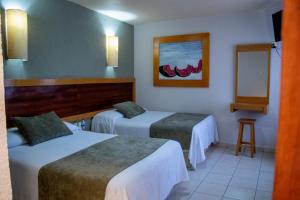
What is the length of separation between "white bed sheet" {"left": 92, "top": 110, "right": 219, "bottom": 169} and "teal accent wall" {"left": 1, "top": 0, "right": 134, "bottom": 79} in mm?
795

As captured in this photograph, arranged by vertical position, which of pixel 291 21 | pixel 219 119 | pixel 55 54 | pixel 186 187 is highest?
pixel 55 54

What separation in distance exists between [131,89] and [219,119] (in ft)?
6.10

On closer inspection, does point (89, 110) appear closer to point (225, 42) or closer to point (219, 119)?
point (219, 119)

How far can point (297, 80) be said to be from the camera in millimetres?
456

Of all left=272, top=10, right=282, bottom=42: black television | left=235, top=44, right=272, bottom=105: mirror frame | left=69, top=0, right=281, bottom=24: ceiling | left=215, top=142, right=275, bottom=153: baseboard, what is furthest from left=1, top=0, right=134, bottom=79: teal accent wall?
left=272, top=10, right=282, bottom=42: black television

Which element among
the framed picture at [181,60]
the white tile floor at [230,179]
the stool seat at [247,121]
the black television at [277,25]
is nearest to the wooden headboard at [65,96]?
the framed picture at [181,60]

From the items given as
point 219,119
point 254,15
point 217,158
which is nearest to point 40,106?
point 217,158

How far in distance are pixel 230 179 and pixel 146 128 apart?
1.31 metres

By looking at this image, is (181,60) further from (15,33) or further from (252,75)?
(15,33)

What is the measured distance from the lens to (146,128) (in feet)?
11.7

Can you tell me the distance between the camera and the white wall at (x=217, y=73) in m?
4.05

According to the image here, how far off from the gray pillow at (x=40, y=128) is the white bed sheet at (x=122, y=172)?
8cm

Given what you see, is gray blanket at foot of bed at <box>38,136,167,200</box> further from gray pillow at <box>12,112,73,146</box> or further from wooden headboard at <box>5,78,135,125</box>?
wooden headboard at <box>5,78,135,125</box>

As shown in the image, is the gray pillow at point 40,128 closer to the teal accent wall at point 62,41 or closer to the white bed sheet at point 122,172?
the white bed sheet at point 122,172
